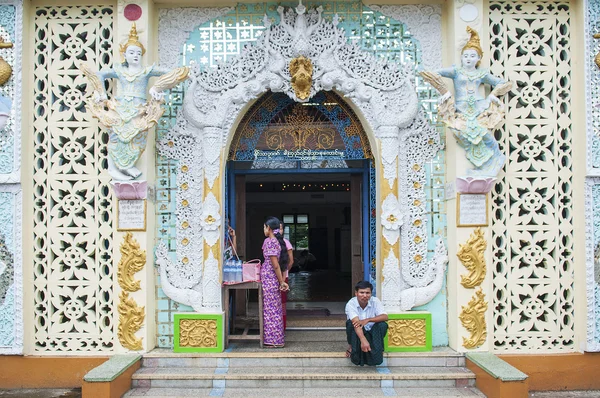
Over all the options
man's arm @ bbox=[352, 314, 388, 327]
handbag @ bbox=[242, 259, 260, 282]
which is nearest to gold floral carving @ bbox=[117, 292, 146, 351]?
handbag @ bbox=[242, 259, 260, 282]

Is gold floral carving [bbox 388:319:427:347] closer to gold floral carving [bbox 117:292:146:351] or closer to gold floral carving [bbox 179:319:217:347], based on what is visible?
gold floral carving [bbox 179:319:217:347]

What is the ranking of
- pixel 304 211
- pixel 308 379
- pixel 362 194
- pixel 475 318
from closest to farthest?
pixel 308 379
pixel 475 318
pixel 362 194
pixel 304 211

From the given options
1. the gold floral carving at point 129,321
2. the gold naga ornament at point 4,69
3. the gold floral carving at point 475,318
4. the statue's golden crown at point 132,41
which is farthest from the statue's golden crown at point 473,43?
the gold naga ornament at point 4,69

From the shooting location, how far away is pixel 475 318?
5531mm

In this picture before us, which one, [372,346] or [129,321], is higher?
[129,321]

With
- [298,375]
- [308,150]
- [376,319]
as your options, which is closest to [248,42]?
[308,150]

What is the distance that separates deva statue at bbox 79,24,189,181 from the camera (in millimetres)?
5422

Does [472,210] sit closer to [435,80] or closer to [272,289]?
[435,80]

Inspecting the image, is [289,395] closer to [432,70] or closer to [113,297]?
[113,297]

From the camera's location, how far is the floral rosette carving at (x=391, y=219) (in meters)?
5.72

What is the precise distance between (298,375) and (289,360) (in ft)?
1.04

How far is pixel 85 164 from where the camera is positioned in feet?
19.0

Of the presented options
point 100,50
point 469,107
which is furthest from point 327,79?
point 100,50

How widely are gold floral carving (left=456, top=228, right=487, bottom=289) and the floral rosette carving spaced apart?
0.64 metres
